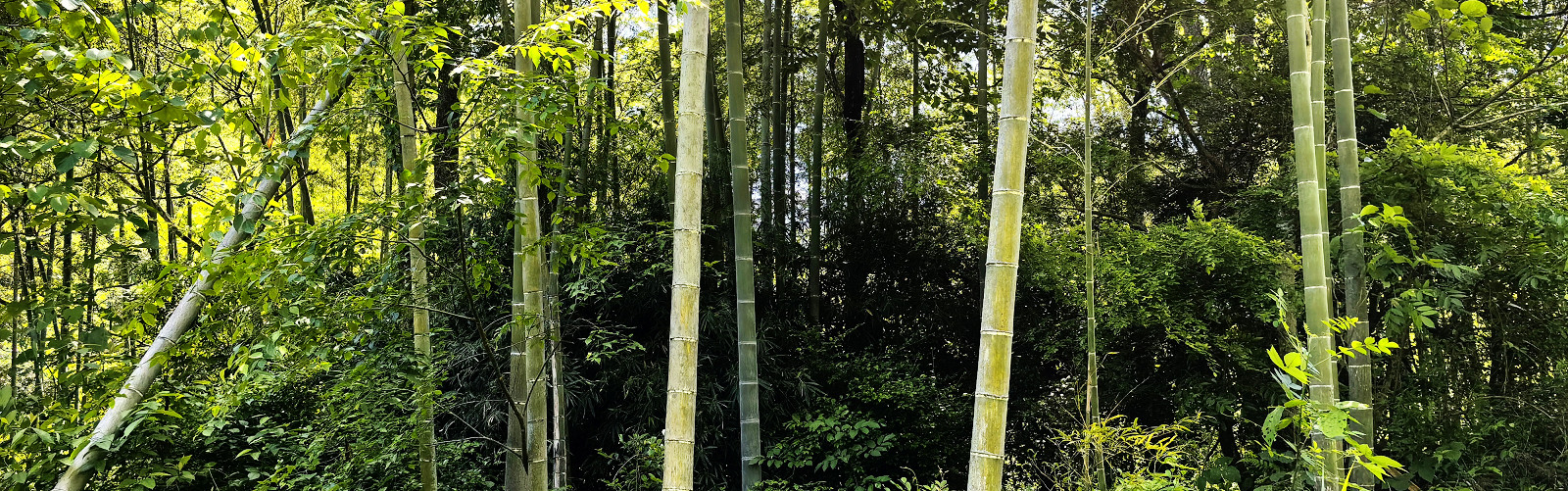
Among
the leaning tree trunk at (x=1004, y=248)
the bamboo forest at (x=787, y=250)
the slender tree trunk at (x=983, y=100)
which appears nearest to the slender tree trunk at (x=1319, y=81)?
the bamboo forest at (x=787, y=250)

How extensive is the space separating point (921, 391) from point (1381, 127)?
3001mm

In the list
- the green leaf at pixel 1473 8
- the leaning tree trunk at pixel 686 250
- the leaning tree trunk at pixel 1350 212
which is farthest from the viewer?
the leaning tree trunk at pixel 1350 212

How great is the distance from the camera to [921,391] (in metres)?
5.05

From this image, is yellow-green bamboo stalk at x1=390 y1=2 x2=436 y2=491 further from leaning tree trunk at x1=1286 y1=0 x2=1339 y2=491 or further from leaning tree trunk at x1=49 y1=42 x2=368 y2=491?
leaning tree trunk at x1=1286 y1=0 x2=1339 y2=491

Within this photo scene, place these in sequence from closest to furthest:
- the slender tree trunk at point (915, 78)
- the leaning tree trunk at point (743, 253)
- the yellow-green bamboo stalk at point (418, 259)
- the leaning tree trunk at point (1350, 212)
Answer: the yellow-green bamboo stalk at point (418, 259) < the leaning tree trunk at point (1350, 212) < the leaning tree trunk at point (743, 253) < the slender tree trunk at point (915, 78)

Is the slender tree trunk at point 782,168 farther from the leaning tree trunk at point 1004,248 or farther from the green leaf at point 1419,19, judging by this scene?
the green leaf at point 1419,19

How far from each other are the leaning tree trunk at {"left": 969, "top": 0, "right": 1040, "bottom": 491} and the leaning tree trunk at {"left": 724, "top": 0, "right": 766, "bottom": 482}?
A: 1.78m

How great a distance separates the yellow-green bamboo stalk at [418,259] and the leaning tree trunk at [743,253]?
1271 mm

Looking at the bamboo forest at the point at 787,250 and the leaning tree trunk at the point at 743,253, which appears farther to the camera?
the leaning tree trunk at the point at 743,253

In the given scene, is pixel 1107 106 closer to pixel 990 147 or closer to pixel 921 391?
pixel 990 147

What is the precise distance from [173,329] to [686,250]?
109cm

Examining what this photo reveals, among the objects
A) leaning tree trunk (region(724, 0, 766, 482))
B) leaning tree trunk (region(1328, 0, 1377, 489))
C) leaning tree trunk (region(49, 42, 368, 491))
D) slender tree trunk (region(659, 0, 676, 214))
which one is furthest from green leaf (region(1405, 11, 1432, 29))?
slender tree trunk (region(659, 0, 676, 214))

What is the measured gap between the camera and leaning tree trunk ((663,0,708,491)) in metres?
1.89

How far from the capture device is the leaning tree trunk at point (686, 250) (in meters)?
1.89
